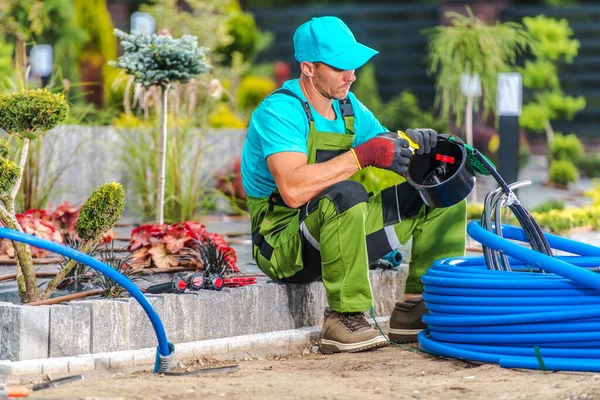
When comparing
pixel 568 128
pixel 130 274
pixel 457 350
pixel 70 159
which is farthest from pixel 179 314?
pixel 568 128

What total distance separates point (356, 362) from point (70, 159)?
131 inches

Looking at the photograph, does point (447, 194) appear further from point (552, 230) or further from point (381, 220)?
point (552, 230)

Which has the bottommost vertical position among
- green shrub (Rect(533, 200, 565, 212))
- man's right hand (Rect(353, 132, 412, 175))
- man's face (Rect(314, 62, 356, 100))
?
green shrub (Rect(533, 200, 565, 212))

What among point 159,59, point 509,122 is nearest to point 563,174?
point 509,122

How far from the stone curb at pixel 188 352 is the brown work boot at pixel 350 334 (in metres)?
0.17

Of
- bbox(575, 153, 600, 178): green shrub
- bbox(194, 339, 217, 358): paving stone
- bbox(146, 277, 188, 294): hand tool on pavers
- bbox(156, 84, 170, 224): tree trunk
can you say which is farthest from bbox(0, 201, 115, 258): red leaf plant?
bbox(575, 153, 600, 178): green shrub

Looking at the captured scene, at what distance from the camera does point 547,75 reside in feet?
48.0

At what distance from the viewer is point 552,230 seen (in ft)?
21.9

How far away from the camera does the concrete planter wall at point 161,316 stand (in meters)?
3.62

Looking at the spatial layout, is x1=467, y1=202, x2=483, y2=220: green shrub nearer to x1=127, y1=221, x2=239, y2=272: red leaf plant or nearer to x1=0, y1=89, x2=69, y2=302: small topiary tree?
x1=127, y1=221, x2=239, y2=272: red leaf plant

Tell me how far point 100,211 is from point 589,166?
10072 mm

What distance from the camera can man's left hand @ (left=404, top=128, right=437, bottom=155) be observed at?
13.7 ft

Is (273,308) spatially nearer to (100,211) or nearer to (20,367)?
(100,211)

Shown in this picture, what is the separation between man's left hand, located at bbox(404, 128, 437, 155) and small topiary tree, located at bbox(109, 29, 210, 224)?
171cm
